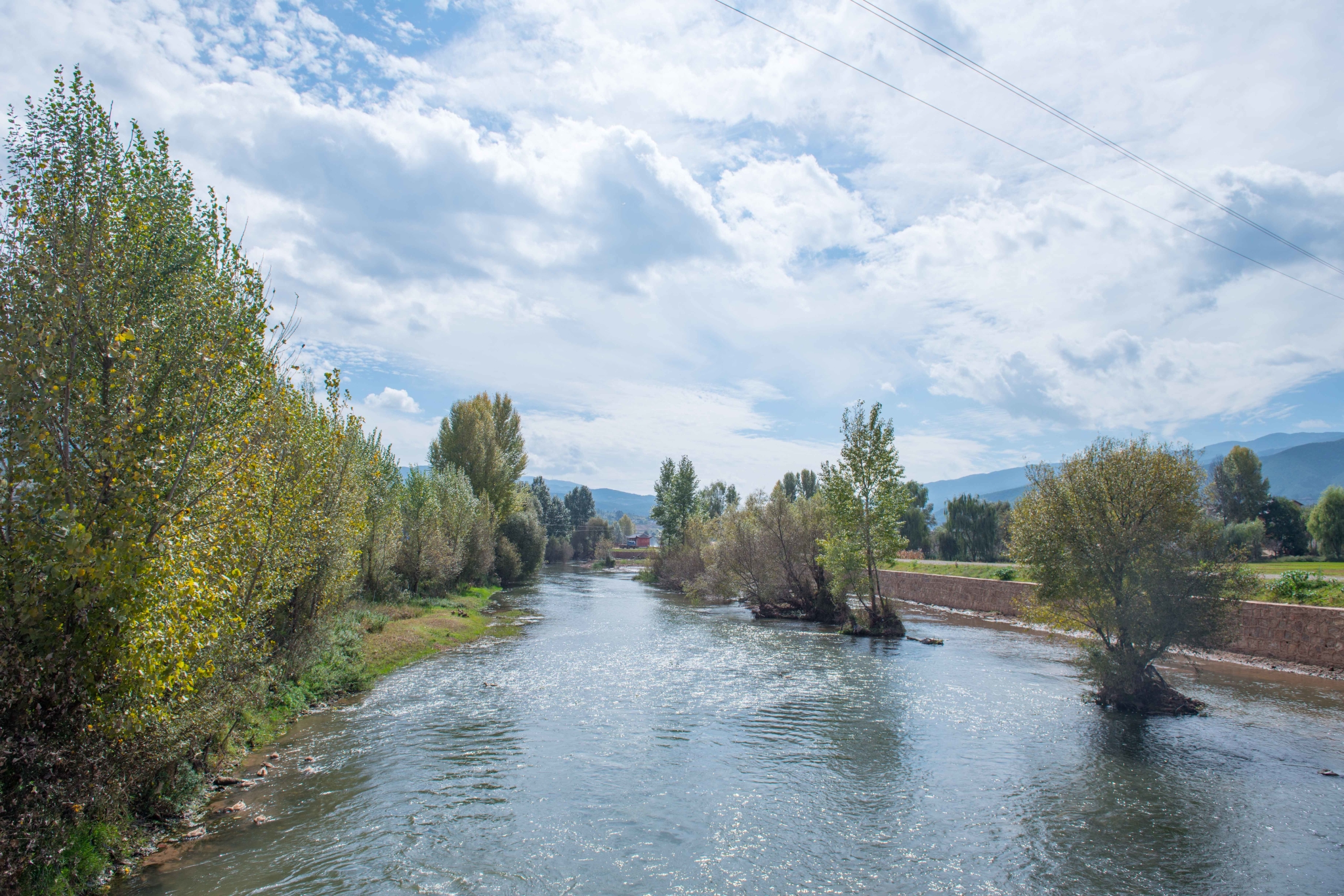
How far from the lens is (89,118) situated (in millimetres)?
11055

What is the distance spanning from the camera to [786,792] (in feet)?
49.5

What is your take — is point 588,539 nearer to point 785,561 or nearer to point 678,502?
point 678,502

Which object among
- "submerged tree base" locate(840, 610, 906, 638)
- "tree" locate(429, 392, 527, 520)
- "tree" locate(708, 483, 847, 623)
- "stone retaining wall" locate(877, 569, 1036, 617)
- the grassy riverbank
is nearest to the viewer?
the grassy riverbank

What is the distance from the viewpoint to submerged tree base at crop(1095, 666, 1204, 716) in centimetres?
2155

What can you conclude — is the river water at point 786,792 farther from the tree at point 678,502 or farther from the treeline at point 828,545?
the tree at point 678,502

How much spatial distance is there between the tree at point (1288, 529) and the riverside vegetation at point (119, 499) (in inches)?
3695

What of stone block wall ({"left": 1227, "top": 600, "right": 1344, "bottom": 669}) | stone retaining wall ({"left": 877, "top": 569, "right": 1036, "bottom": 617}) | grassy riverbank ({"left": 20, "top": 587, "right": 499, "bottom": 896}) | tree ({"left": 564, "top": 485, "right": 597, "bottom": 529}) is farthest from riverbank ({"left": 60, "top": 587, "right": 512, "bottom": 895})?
tree ({"left": 564, "top": 485, "right": 597, "bottom": 529})

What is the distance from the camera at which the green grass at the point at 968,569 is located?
175ft

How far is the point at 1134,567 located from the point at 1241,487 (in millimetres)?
82844

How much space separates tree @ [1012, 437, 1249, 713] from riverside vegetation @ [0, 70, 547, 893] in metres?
23.7

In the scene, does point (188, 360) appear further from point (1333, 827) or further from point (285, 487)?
point (1333, 827)

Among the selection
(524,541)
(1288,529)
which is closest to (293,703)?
(524,541)

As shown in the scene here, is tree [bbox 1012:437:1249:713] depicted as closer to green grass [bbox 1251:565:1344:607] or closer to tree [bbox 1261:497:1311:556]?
green grass [bbox 1251:565:1344:607]

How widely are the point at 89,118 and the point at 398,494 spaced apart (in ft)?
101
